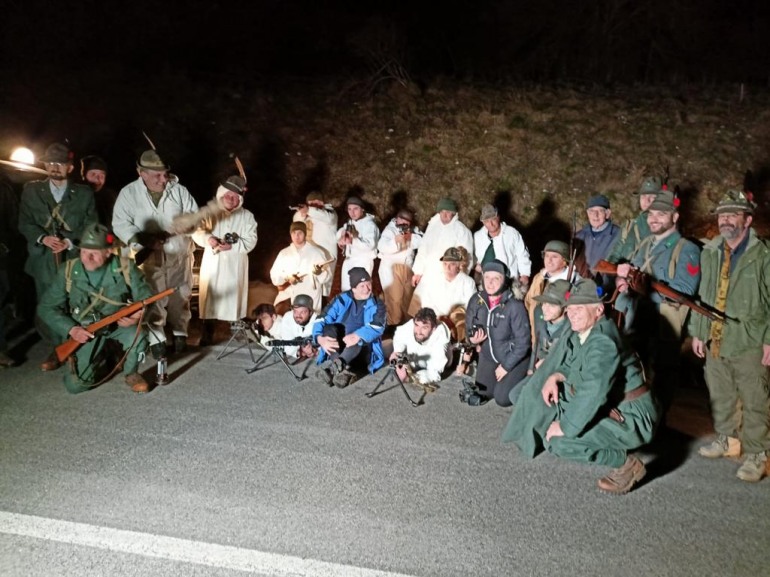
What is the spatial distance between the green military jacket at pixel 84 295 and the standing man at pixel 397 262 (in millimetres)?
3239

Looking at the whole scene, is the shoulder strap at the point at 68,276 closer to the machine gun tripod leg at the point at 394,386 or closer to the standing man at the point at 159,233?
the standing man at the point at 159,233

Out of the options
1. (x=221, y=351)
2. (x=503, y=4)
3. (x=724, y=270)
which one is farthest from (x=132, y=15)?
(x=724, y=270)

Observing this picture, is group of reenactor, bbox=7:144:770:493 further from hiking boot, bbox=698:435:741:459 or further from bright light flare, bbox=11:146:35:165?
bright light flare, bbox=11:146:35:165

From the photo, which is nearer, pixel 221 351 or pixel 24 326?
pixel 221 351

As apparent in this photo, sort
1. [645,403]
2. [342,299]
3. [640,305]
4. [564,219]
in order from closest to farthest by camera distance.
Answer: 1. [645,403]
2. [640,305]
3. [342,299]
4. [564,219]

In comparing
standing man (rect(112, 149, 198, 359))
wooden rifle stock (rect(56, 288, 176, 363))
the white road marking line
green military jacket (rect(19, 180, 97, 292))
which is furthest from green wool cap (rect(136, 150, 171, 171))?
the white road marking line

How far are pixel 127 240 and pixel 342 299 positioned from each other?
258cm

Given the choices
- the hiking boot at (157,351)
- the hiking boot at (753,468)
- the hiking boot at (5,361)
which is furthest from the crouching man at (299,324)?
the hiking boot at (753,468)

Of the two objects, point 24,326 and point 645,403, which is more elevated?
point 645,403

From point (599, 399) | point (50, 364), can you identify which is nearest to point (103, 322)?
point (50, 364)

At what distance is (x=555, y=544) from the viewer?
3.79 m

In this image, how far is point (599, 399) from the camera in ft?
14.0

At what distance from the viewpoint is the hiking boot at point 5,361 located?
651cm

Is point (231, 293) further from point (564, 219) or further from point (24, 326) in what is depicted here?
point (564, 219)
